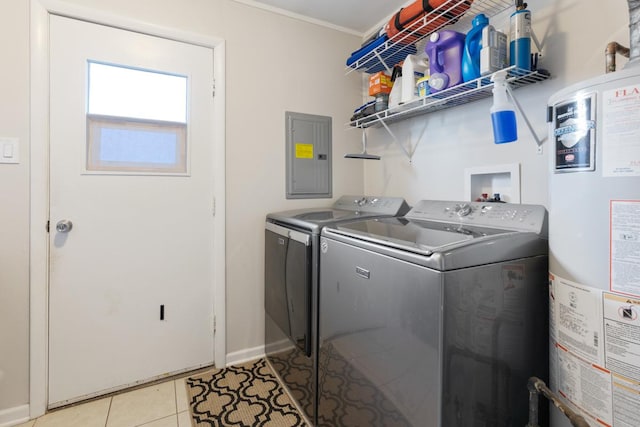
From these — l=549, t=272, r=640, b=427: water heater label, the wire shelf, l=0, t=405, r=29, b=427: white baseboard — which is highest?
the wire shelf

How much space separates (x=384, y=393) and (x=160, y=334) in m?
1.48

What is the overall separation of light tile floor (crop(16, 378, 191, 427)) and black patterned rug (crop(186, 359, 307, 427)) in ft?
0.24

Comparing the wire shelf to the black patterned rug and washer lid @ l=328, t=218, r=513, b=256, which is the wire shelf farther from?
the black patterned rug

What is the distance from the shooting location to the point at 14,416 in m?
1.54

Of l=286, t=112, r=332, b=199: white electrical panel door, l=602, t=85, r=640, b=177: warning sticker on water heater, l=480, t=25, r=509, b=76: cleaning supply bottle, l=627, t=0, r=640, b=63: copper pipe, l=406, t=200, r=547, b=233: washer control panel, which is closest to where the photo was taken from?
l=602, t=85, r=640, b=177: warning sticker on water heater

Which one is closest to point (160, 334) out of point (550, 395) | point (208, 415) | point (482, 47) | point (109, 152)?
point (208, 415)

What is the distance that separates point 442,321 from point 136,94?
2.00 metres

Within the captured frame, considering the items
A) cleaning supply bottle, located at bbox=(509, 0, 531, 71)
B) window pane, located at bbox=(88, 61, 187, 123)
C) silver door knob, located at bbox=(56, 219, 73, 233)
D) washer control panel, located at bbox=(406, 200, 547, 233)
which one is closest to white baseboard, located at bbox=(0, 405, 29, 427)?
silver door knob, located at bbox=(56, 219, 73, 233)

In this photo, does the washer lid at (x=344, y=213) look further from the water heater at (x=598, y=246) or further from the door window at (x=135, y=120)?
the water heater at (x=598, y=246)

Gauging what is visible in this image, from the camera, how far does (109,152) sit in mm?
1735

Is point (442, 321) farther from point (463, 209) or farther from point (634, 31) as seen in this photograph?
point (634, 31)

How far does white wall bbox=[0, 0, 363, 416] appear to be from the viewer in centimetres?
153

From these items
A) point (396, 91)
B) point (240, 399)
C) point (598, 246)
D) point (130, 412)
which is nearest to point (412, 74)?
point (396, 91)

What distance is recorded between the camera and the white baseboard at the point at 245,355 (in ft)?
6.77
